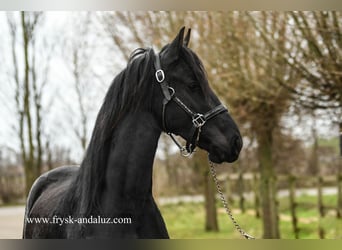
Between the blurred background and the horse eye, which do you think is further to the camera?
the blurred background

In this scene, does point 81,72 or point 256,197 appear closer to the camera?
point 81,72

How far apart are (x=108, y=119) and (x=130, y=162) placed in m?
0.24

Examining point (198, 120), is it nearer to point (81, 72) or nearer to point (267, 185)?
point (81, 72)

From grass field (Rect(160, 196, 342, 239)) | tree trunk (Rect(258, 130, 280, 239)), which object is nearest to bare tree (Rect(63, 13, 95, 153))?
grass field (Rect(160, 196, 342, 239))

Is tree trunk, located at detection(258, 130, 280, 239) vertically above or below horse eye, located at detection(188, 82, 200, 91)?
below

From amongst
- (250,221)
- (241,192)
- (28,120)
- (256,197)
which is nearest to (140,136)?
(28,120)

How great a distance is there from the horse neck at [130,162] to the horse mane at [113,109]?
0.03 metres

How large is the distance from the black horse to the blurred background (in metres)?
1.68

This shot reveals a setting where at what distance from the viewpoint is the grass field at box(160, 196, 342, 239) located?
6500 millimetres

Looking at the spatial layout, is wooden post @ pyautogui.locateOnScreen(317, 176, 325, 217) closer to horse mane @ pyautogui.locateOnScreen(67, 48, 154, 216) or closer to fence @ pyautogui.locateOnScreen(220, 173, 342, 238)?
fence @ pyautogui.locateOnScreen(220, 173, 342, 238)

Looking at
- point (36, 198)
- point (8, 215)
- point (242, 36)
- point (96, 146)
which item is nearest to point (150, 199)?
point (96, 146)

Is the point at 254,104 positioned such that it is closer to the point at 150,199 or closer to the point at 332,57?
the point at 332,57

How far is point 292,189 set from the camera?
7434 millimetres

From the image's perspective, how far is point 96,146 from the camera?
228 cm
